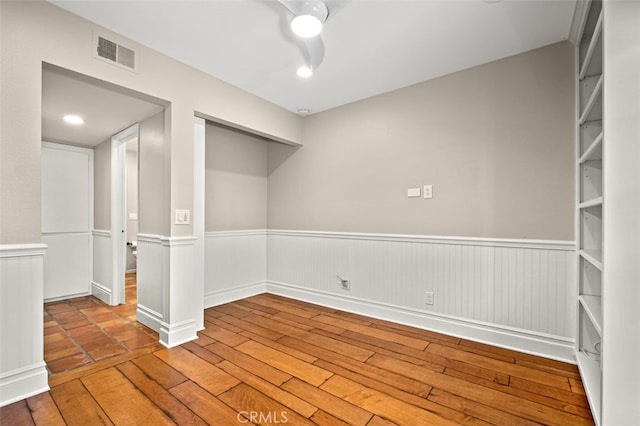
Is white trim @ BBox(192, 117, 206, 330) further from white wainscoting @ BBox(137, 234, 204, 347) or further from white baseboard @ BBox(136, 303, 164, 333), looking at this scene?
white baseboard @ BBox(136, 303, 164, 333)

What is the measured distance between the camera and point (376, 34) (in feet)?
7.18

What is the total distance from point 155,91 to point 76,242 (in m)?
2.98

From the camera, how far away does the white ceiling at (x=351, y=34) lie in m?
1.91

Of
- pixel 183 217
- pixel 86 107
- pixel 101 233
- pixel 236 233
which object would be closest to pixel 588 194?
pixel 183 217

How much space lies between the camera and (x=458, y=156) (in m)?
2.75

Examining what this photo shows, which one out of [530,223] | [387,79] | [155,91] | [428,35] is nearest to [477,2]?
[428,35]

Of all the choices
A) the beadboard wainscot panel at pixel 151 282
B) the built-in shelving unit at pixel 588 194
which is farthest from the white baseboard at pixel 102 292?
the built-in shelving unit at pixel 588 194

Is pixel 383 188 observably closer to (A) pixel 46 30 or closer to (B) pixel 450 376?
(B) pixel 450 376

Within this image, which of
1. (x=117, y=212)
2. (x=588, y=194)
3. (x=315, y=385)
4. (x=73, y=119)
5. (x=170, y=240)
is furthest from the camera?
(x=117, y=212)

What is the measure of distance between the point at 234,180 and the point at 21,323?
7.97ft

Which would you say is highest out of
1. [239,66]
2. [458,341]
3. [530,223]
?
[239,66]

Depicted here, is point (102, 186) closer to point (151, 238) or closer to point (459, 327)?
point (151, 238)

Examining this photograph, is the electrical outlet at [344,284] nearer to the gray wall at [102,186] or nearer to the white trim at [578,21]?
the white trim at [578,21]

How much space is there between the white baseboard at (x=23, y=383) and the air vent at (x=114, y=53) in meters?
2.08
